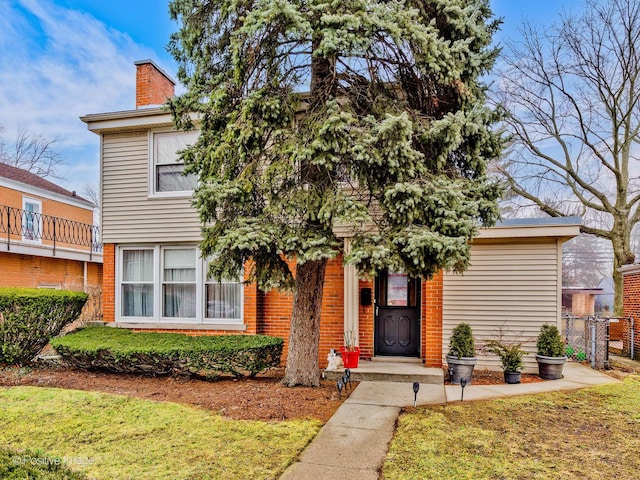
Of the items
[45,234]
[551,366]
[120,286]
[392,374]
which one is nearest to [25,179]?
[45,234]

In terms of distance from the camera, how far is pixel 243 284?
26.5ft

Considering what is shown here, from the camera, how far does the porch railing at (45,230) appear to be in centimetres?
1438

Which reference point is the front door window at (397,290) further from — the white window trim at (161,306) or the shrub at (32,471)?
the shrub at (32,471)

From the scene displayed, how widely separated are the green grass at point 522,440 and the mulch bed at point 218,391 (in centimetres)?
134

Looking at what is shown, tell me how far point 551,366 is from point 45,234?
17.4 m

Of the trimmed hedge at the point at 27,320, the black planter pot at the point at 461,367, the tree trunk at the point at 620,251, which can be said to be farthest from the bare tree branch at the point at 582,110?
the trimmed hedge at the point at 27,320

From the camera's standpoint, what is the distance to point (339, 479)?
3523mm

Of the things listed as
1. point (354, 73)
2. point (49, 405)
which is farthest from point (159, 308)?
point (354, 73)

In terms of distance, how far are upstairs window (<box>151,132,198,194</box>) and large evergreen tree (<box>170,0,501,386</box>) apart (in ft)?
7.68

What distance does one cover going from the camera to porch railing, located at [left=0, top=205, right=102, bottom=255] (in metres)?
14.4

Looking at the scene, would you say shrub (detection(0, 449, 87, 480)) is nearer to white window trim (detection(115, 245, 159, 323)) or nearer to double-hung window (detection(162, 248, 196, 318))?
double-hung window (detection(162, 248, 196, 318))

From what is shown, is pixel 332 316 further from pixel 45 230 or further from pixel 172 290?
pixel 45 230

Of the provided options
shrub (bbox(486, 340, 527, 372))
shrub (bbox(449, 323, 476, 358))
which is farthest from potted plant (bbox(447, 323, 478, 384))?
shrub (bbox(486, 340, 527, 372))

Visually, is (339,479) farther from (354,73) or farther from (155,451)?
(354,73)
